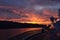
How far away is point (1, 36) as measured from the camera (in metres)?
1.14

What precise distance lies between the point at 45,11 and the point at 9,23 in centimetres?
35

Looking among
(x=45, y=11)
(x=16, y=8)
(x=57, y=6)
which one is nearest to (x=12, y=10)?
(x=16, y=8)

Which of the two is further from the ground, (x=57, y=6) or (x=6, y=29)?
(x=57, y=6)

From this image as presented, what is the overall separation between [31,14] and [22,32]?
184 mm

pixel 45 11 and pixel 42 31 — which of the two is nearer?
pixel 42 31

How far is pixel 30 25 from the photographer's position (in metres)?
1.09

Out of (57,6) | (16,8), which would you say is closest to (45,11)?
(57,6)

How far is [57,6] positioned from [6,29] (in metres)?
0.49

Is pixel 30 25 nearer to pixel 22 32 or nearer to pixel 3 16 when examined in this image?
pixel 22 32

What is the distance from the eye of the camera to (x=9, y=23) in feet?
3.35

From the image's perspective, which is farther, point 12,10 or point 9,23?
point 12,10

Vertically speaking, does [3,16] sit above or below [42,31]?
above

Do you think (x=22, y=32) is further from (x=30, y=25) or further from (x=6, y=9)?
(x=6, y=9)

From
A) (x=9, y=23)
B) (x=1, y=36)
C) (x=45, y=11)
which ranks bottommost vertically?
(x=1, y=36)
